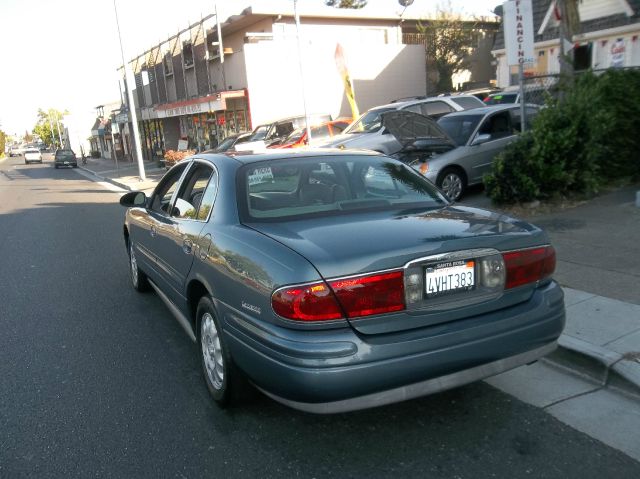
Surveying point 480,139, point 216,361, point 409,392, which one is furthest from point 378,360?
point 480,139

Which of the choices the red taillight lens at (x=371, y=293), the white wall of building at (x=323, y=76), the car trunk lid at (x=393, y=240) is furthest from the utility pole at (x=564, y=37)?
the white wall of building at (x=323, y=76)

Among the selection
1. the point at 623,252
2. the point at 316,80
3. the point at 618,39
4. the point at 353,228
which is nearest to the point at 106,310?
the point at 353,228

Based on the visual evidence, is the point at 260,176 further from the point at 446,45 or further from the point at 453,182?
the point at 446,45

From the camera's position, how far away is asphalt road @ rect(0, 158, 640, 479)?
294cm

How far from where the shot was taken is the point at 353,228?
313 centimetres

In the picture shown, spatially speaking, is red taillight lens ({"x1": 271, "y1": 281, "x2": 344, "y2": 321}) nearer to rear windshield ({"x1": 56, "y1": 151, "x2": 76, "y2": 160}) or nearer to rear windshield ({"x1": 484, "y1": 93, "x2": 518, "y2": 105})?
rear windshield ({"x1": 484, "y1": 93, "x2": 518, "y2": 105})

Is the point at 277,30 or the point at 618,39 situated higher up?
the point at 277,30

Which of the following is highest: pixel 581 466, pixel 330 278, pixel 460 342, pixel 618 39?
pixel 618 39

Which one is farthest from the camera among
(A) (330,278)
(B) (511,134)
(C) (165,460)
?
(B) (511,134)

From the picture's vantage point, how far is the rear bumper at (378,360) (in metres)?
2.66

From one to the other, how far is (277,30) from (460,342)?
82.6 feet

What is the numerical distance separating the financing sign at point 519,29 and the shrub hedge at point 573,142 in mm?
931

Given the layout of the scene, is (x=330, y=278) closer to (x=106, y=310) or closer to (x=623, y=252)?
(x=106, y=310)

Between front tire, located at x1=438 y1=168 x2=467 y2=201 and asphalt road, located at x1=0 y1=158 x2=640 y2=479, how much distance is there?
6.05 metres
